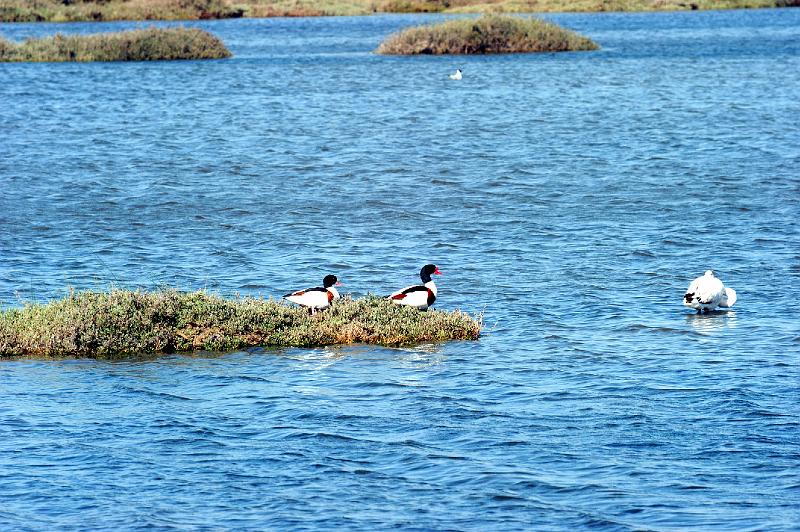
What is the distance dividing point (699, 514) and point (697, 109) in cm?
3986

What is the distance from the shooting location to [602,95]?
178ft

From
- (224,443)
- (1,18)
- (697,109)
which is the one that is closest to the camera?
(224,443)

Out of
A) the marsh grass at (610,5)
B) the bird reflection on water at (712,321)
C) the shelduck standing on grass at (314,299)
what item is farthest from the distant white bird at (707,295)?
the marsh grass at (610,5)

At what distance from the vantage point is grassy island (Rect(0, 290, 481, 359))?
1692 centimetres

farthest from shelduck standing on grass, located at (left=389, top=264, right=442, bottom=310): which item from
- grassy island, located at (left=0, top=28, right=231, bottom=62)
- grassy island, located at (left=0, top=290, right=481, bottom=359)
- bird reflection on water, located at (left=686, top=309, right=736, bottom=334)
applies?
grassy island, located at (left=0, top=28, right=231, bottom=62)

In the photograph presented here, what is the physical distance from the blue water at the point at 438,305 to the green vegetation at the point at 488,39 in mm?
24083

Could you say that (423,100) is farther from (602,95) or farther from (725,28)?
(725,28)

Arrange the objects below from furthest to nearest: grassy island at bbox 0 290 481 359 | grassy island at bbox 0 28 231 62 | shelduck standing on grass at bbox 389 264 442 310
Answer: grassy island at bbox 0 28 231 62
shelduck standing on grass at bbox 389 264 442 310
grassy island at bbox 0 290 481 359

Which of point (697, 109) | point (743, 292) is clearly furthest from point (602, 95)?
point (743, 292)

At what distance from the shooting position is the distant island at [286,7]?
111 meters

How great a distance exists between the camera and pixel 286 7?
12488 cm

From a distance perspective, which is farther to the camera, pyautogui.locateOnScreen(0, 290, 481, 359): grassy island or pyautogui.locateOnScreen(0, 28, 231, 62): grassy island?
pyautogui.locateOnScreen(0, 28, 231, 62): grassy island

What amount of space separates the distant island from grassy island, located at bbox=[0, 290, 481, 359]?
94609 millimetres

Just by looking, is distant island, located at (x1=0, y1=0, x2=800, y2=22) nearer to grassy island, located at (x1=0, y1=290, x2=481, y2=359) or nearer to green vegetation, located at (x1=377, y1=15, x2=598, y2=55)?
green vegetation, located at (x1=377, y1=15, x2=598, y2=55)
